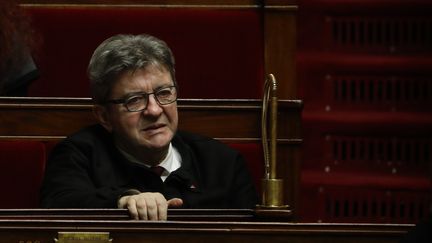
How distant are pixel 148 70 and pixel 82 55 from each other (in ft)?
0.78

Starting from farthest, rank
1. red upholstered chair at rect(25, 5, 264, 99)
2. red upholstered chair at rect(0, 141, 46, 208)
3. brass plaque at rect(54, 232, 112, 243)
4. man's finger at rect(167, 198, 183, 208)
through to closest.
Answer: red upholstered chair at rect(25, 5, 264, 99), red upholstered chair at rect(0, 141, 46, 208), man's finger at rect(167, 198, 183, 208), brass plaque at rect(54, 232, 112, 243)

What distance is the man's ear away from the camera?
0.90m

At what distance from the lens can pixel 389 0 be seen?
1.17 meters

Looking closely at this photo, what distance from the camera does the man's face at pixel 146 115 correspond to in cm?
87

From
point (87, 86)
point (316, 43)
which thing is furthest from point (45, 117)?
point (316, 43)

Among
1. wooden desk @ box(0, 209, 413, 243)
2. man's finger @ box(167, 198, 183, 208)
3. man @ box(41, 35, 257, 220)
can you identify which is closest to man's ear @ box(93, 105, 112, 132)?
man @ box(41, 35, 257, 220)

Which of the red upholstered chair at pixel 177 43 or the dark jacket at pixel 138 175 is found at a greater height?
the red upholstered chair at pixel 177 43

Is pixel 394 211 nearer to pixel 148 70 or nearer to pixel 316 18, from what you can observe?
pixel 316 18

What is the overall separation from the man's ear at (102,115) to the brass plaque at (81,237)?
0.27 metres

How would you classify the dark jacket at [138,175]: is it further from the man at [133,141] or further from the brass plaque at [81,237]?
the brass plaque at [81,237]

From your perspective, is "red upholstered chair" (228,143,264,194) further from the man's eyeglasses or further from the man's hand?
the man's hand

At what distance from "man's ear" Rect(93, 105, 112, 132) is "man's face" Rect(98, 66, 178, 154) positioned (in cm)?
2

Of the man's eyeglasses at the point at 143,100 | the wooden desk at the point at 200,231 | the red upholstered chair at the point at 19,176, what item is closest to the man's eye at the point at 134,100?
the man's eyeglasses at the point at 143,100

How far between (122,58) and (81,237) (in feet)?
0.83
